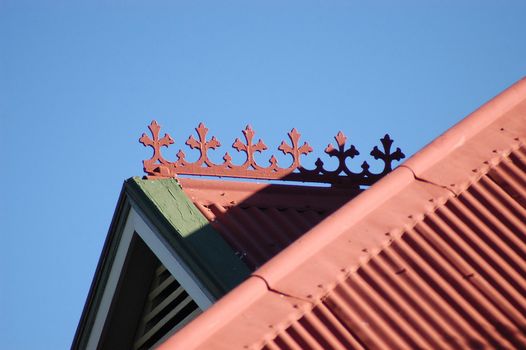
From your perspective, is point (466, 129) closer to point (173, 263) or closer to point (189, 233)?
point (189, 233)

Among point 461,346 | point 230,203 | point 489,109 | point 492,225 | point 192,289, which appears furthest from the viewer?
point 230,203

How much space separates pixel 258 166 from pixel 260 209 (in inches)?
16.4

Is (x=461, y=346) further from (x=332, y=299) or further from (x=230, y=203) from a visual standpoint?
(x=230, y=203)

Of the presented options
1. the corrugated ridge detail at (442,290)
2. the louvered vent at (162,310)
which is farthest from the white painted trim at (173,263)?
the corrugated ridge detail at (442,290)

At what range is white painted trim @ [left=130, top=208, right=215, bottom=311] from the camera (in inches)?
298

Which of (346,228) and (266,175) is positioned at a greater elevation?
(266,175)

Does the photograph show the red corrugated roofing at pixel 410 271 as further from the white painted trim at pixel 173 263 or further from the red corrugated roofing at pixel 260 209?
the red corrugated roofing at pixel 260 209

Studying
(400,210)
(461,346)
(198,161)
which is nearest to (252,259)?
(198,161)

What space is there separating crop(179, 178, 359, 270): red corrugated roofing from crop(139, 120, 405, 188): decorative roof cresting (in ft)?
0.31

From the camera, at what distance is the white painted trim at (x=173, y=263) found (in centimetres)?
756

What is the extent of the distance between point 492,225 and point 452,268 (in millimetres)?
415

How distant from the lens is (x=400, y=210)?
6117mm

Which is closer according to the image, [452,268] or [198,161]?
[452,268]

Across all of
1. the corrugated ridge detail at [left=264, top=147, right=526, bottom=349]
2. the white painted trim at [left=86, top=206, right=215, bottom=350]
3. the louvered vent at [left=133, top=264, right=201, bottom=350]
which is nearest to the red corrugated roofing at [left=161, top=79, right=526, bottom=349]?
the corrugated ridge detail at [left=264, top=147, right=526, bottom=349]
